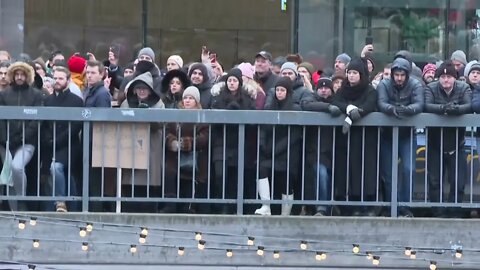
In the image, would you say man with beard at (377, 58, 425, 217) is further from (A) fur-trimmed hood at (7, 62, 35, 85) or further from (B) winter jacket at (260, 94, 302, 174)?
(A) fur-trimmed hood at (7, 62, 35, 85)

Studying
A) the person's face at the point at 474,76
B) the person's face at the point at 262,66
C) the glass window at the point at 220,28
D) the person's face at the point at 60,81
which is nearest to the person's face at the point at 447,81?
the person's face at the point at 474,76

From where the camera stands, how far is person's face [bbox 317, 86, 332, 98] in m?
11.6

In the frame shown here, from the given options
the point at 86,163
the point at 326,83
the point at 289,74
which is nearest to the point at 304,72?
the point at 289,74

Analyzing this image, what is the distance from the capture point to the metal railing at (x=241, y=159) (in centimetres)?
1111

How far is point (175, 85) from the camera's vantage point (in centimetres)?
1184

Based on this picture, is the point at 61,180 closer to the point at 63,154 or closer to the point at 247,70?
the point at 63,154

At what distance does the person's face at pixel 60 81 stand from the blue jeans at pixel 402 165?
9.64 ft

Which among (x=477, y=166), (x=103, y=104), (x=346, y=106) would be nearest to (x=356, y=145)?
(x=346, y=106)

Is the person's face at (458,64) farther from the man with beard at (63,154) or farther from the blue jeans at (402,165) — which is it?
the man with beard at (63,154)

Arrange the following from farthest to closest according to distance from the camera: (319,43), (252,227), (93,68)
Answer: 1. (319,43)
2. (93,68)
3. (252,227)

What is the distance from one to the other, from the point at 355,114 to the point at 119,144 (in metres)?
2.08

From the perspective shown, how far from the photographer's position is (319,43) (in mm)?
19438

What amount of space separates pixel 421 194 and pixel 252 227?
1590 millimetres

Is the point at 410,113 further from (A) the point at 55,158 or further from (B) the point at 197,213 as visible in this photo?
(A) the point at 55,158
